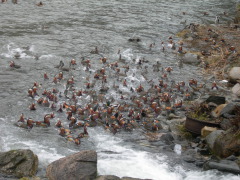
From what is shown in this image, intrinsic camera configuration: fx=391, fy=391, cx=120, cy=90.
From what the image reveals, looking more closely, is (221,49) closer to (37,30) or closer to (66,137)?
(37,30)

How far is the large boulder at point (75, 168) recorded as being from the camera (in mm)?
11875

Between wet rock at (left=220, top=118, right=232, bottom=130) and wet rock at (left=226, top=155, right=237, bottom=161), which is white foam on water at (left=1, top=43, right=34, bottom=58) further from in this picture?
wet rock at (left=226, top=155, right=237, bottom=161)

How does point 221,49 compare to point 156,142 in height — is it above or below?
above

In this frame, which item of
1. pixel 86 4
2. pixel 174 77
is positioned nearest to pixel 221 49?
pixel 174 77

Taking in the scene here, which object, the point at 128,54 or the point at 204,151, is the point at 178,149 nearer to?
the point at 204,151

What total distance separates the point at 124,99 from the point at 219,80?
21.4 ft

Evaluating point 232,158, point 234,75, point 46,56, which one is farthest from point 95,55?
point 232,158

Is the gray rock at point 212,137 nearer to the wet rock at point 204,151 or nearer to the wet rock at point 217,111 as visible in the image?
the wet rock at point 204,151

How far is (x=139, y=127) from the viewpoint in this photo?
54.0 ft

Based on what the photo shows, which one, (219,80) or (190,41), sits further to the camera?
(190,41)

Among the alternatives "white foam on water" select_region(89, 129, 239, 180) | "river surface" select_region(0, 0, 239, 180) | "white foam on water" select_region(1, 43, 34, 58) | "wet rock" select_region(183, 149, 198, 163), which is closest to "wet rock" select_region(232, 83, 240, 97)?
"river surface" select_region(0, 0, 239, 180)

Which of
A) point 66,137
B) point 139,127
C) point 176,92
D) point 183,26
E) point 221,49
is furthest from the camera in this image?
point 183,26

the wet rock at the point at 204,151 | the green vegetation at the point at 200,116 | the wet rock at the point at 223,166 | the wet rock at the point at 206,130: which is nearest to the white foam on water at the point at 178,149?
the wet rock at the point at 204,151

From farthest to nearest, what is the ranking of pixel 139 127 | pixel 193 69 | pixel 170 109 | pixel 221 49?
pixel 221 49 < pixel 193 69 < pixel 170 109 < pixel 139 127
